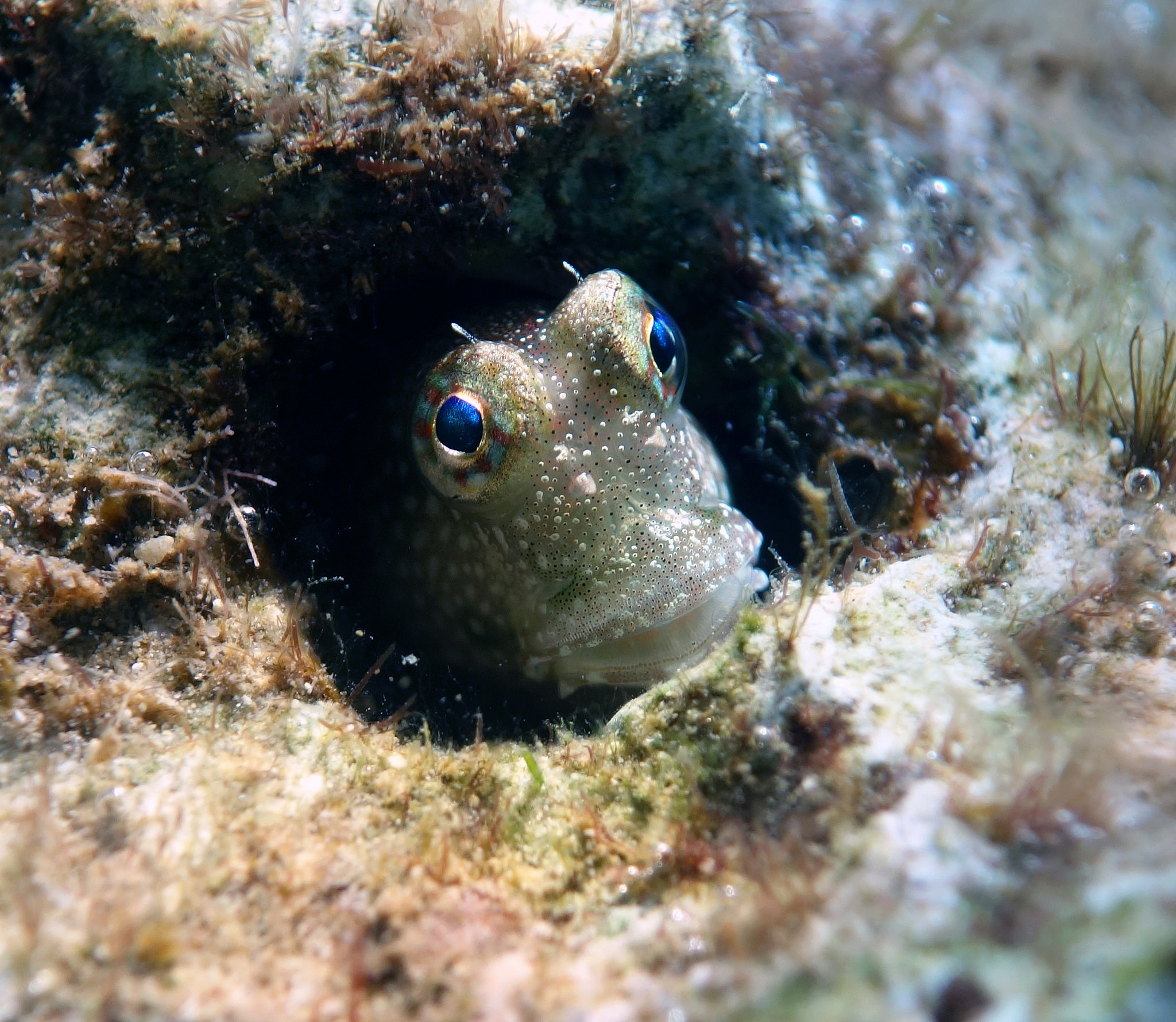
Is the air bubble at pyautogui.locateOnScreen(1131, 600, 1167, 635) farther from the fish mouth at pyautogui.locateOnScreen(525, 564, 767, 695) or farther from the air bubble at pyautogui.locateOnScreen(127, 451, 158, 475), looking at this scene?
the air bubble at pyautogui.locateOnScreen(127, 451, 158, 475)

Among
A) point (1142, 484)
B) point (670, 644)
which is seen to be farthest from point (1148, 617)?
point (670, 644)

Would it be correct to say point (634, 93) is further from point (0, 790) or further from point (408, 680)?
point (0, 790)

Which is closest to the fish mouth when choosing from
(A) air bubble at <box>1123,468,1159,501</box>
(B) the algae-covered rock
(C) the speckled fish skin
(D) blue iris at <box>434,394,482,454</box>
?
(C) the speckled fish skin

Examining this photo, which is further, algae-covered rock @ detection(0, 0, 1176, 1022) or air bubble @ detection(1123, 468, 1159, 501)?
air bubble @ detection(1123, 468, 1159, 501)

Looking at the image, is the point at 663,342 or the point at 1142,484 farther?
the point at 663,342

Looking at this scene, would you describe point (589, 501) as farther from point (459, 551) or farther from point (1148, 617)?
point (1148, 617)

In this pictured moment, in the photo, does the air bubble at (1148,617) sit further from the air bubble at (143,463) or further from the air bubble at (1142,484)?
the air bubble at (143,463)

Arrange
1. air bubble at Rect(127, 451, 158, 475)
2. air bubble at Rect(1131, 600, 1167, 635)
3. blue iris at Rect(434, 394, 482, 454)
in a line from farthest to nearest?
blue iris at Rect(434, 394, 482, 454)
air bubble at Rect(127, 451, 158, 475)
air bubble at Rect(1131, 600, 1167, 635)
